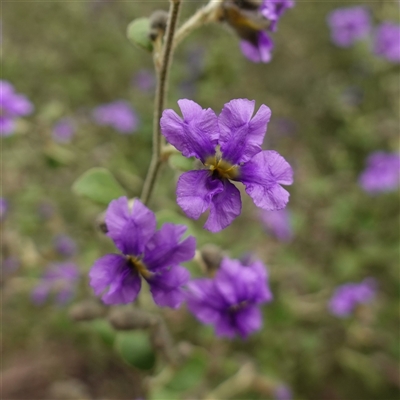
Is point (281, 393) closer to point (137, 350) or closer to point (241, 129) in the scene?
point (137, 350)

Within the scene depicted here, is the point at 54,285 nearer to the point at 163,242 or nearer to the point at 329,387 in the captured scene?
the point at 163,242

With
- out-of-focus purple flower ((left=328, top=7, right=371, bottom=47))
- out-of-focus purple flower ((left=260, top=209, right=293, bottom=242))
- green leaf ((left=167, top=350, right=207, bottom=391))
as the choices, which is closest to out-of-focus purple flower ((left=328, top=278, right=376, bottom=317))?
out-of-focus purple flower ((left=260, top=209, right=293, bottom=242))

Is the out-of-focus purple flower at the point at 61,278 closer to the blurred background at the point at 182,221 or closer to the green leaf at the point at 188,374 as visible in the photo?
the blurred background at the point at 182,221

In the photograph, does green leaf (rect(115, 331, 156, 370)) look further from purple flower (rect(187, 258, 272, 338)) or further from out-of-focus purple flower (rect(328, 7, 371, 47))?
out-of-focus purple flower (rect(328, 7, 371, 47))

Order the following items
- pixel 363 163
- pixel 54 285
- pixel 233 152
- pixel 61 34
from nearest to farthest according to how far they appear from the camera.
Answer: pixel 233 152
pixel 54 285
pixel 363 163
pixel 61 34

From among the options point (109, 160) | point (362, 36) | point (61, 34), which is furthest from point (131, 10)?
point (109, 160)

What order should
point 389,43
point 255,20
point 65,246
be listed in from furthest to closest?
point 389,43
point 65,246
point 255,20

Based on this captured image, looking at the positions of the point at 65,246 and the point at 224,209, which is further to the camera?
the point at 65,246

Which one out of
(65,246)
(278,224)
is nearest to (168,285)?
(65,246)
